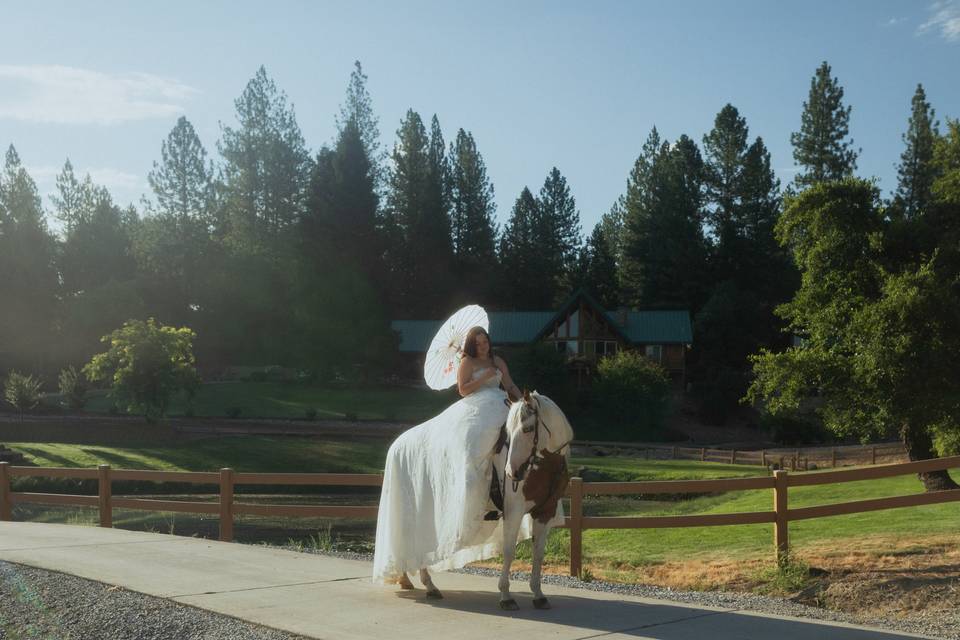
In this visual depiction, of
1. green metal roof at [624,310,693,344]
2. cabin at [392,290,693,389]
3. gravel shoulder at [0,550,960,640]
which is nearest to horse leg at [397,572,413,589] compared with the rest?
gravel shoulder at [0,550,960,640]

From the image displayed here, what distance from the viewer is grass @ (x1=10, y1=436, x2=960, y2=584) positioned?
1438 cm

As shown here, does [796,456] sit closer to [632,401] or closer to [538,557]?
[632,401]

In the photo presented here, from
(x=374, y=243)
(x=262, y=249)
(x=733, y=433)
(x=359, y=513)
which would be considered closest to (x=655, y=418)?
(x=733, y=433)

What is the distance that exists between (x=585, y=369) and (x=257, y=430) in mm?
25411

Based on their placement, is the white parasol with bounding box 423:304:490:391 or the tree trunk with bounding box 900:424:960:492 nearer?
the white parasol with bounding box 423:304:490:391

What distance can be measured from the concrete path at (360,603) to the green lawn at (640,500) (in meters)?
5.76

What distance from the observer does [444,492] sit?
7742mm

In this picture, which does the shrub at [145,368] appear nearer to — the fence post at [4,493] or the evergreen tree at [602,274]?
the fence post at [4,493]

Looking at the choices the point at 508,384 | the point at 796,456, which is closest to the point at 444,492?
the point at 508,384

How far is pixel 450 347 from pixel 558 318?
2191 inches

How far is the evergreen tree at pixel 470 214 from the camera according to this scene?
8131 cm

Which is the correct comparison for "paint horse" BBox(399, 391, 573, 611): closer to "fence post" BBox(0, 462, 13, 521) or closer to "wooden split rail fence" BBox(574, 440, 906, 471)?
"fence post" BBox(0, 462, 13, 521)

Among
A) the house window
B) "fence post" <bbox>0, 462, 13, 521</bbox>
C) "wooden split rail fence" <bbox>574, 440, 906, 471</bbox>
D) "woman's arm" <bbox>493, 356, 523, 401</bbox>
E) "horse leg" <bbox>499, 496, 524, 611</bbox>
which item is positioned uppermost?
the house window

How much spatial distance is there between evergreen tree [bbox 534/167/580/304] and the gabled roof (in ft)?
48.4
